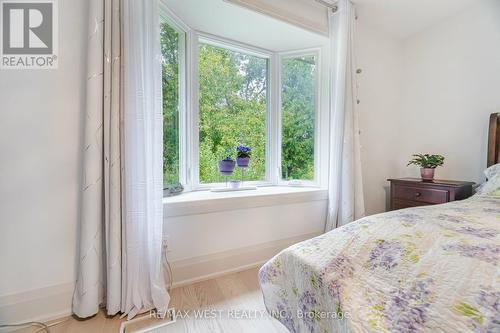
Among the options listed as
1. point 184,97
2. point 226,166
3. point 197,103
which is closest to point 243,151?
point 226,166

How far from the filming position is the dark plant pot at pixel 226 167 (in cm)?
211

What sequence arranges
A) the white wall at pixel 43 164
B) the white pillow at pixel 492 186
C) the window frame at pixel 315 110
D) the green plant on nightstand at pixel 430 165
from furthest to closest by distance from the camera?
the window frame at pixel 315 110
the green plant on nightstand at pixel 430 165
the white pillow at pixel 492 186
the white wall at pixel 43 164

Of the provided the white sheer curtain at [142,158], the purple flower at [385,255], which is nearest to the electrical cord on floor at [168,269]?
the white sheer curtain at [142,158]

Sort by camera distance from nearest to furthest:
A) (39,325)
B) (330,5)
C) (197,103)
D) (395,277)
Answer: (395,277), (39,325), (197,103), (330,5)

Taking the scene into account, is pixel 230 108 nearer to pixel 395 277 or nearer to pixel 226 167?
pixel 226 167

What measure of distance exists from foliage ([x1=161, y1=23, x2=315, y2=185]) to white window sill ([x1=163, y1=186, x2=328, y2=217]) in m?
0.24

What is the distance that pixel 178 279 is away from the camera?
5.59ft

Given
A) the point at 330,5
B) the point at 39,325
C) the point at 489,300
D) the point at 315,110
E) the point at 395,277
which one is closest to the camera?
the point at 489,300

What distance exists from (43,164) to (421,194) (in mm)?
2863

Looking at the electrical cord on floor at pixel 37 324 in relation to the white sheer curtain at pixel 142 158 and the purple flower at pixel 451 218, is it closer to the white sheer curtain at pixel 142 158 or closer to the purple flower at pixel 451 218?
the white sheer curtain at pixel 142 158

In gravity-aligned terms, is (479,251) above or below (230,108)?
below

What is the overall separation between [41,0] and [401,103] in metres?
3.24

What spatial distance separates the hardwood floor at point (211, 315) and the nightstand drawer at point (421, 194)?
5.46ft

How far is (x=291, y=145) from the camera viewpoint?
2508 millimetres
